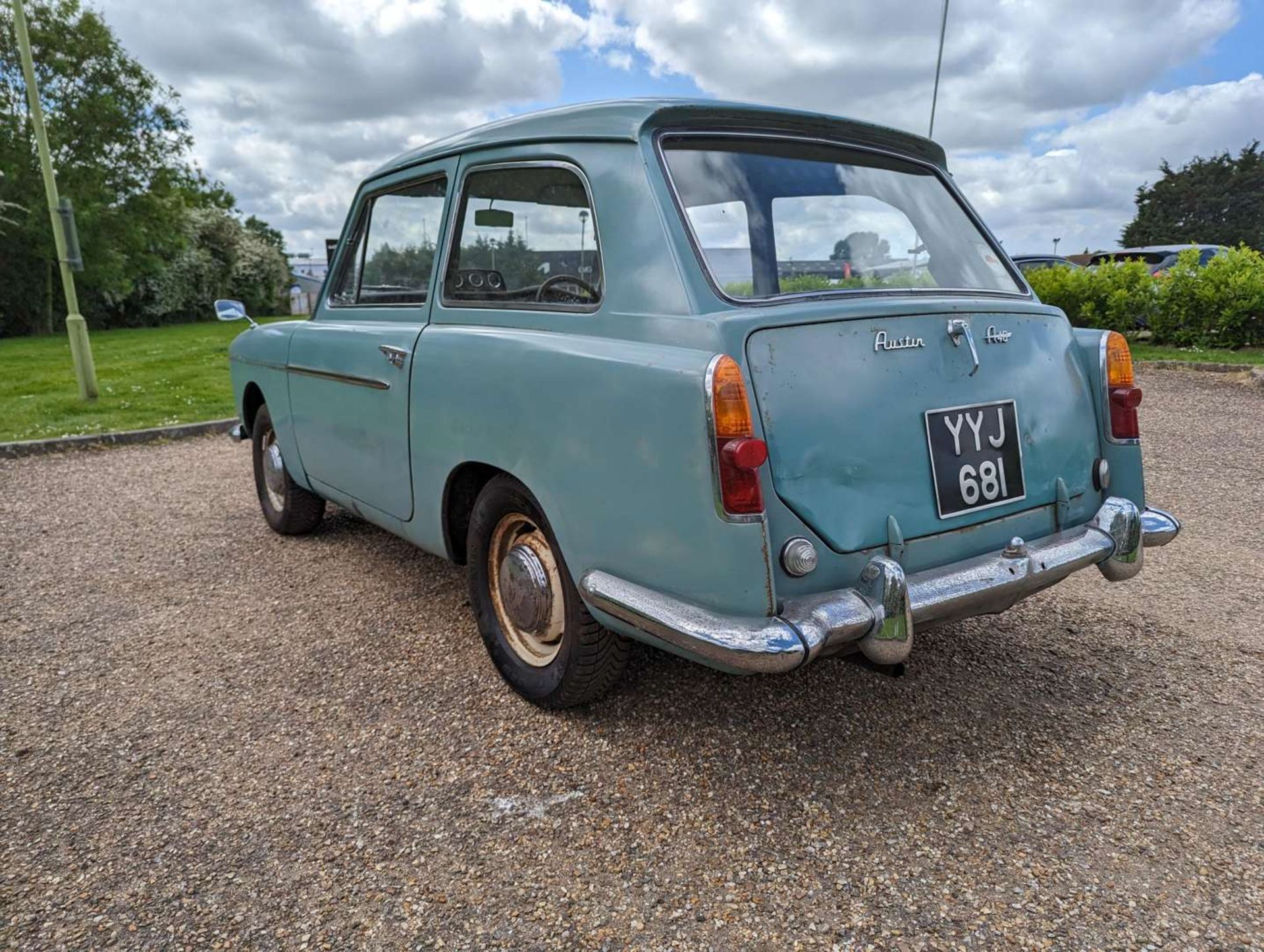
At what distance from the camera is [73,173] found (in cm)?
2569

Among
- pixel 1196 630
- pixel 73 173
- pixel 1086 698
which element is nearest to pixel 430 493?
pixel 1086 698

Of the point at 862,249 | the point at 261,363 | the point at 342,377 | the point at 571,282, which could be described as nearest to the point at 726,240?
the point at 571,282

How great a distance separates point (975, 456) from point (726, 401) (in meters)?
0.91

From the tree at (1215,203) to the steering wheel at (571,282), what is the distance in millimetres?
50347

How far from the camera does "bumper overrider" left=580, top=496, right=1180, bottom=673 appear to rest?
2141mm

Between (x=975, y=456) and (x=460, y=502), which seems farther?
(x=460, y=502)

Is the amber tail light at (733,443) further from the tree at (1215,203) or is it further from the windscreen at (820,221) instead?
the tree at (1215,203)

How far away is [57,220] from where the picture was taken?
944cm

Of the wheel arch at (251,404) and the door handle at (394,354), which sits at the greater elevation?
the door handle at (394,354)

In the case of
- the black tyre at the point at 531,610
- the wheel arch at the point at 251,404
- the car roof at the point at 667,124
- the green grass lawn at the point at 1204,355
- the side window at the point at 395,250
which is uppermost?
the car roof at the point at 667,124

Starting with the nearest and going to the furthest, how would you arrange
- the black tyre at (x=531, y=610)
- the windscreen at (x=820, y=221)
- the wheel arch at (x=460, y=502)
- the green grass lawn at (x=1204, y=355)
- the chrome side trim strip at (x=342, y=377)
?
the windscreen at (x=820, y=221) → the black tyre at (x=531, y=610) → the wheel arch at (x=460, y=502) → the chrome side trim strip at (x=342, y=377) → the green grass lawn at (x=1204, y=355)

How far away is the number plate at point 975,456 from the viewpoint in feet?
8.30

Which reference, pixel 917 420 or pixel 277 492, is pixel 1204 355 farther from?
pixel 277 492

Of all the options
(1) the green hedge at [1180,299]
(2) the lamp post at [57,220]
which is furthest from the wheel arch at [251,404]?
(1) the green hedge at [1180,299]
